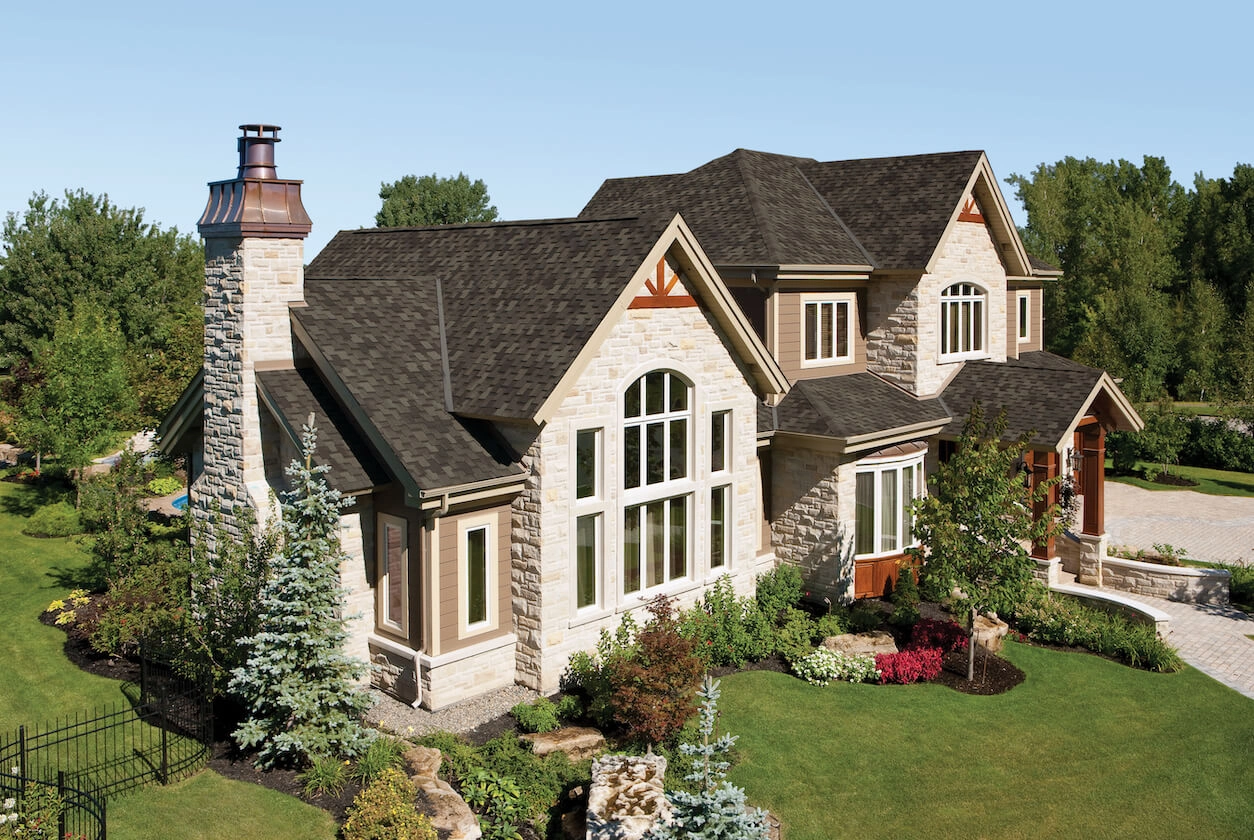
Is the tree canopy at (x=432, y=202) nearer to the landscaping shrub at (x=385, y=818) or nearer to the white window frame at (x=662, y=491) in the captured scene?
the white window frame at (x=662, y=491)

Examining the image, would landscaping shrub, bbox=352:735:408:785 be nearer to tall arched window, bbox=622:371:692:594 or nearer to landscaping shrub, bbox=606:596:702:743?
landscaping shrub, bbox=606:596:702:743

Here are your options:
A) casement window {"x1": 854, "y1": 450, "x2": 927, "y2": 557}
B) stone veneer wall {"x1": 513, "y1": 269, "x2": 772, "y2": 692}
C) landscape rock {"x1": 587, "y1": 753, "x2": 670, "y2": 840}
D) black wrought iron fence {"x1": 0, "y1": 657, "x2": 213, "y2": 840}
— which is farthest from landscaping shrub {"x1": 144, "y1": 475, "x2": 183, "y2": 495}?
landscape rock {"x1": 587, "y1": 753, "x2": 670, "y2": 840}

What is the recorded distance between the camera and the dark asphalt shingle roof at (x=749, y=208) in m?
23.5

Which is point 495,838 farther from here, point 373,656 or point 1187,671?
point 1187,671

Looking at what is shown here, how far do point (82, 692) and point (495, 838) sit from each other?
28.3ft

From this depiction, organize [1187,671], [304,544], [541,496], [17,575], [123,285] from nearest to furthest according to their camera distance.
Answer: [304,544], [541,496], [1187,671], [17,575], [123,285]

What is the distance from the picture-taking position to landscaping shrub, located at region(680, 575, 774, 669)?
61.6 ft

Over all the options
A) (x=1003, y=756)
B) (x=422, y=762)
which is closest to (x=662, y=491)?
(x=422, y=762)

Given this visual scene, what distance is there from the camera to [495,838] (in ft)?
42.9

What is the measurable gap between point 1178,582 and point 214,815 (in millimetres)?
21469

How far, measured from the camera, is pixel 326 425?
17.1 meters

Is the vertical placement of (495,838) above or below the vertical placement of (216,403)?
below

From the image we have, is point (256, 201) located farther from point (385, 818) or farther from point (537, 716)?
point (385, 818)

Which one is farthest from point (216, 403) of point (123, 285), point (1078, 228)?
point (1078, 228)
